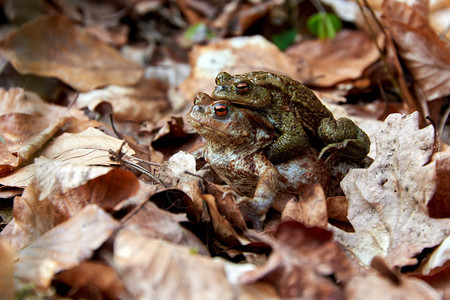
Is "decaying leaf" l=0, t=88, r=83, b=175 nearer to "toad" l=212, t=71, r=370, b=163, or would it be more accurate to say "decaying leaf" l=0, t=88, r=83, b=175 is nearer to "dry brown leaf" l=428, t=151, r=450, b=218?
"toad" l=212, t=71, r=370, b=163

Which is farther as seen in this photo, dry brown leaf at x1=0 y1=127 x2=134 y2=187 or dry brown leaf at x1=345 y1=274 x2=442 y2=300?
dry brown leaf at x1=0 y1=127 x2=134 y2=187

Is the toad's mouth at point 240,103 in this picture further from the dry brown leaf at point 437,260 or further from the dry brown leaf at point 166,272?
the dry brown leaf at point 437,260

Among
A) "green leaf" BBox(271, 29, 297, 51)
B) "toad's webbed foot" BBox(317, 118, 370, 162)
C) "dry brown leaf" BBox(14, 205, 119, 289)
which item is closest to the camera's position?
"dry brown leaf" BBox(14, 205, 119, 289)

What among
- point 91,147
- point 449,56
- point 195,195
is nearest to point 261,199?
point 195,195

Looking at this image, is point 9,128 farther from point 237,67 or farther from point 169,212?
point 237,67

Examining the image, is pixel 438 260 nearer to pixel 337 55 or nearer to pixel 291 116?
pixel 291 116

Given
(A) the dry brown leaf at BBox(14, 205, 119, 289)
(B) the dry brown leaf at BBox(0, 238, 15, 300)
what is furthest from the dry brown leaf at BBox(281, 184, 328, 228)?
(B) the dry brown leaf at BBox(0, 238, 15, 300)
